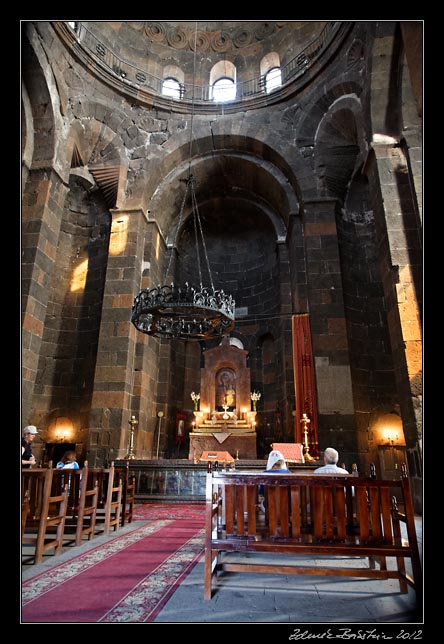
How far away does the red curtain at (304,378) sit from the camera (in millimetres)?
10383

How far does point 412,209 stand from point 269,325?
8.25 m

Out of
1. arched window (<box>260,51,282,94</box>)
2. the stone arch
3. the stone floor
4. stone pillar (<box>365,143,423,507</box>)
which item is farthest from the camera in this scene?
arched window (<box>260,51,282,94</box>)

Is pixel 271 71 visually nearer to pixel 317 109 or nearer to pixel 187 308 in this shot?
pixel 317 109

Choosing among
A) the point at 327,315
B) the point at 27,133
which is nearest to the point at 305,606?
the point at 327,315

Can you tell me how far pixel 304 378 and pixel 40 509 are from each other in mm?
7872

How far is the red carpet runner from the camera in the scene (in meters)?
2.53

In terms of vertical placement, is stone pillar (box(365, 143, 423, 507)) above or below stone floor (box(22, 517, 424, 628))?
above

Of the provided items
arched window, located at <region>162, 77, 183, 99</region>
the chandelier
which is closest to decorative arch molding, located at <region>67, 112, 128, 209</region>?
arched window, located at <region>162, 77, 183, 99</region>

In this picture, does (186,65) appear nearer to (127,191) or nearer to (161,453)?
(127,191)

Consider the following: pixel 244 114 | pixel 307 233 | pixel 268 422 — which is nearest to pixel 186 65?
pixel 244 114

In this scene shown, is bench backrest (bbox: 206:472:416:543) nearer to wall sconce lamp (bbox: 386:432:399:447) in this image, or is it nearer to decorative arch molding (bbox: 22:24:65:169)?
wall sconce lamp (bbox: 386:432:399:447)

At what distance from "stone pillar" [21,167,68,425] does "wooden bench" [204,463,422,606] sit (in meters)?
7.09

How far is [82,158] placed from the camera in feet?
41.7

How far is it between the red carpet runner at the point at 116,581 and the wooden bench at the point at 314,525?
471mm
